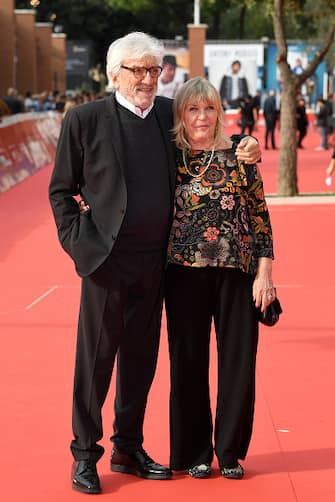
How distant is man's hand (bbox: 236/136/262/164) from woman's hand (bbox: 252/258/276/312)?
468mm

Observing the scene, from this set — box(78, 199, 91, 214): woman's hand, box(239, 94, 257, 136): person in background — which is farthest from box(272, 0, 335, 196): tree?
box(239, 94, 257, 136): person in background

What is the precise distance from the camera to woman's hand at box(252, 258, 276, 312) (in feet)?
19.3

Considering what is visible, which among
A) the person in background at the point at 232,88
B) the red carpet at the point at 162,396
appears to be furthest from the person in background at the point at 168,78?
the person in background at the point at 232,88

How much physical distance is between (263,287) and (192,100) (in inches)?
35.0

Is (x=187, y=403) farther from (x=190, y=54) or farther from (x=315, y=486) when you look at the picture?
(x=190, y=54)

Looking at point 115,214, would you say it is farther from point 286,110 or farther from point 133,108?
point 286,110

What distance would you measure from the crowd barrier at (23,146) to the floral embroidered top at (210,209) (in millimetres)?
18159

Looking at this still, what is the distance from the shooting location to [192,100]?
18.9 feet

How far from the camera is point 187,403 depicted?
19.8ft

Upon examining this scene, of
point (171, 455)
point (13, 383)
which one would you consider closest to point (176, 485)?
point (171, 455)

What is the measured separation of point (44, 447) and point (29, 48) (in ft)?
194

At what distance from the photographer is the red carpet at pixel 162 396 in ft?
19.7

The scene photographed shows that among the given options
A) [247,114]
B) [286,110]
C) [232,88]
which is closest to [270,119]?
[247,114]

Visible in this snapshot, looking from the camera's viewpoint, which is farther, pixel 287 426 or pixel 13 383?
pixel 13 383
